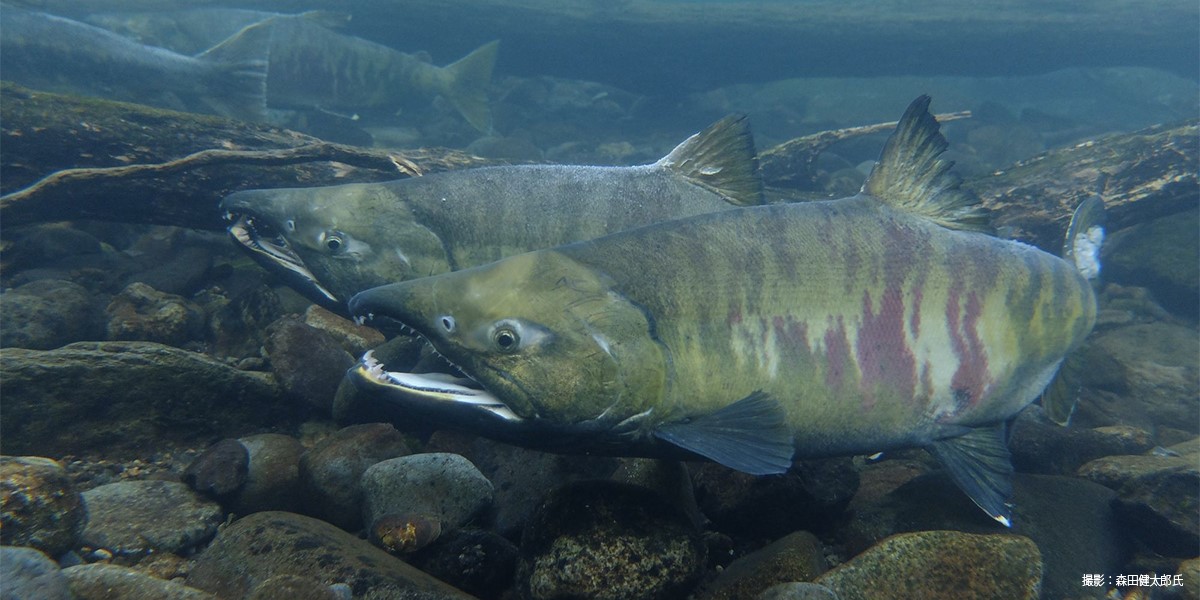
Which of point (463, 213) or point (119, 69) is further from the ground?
point (119, 69)

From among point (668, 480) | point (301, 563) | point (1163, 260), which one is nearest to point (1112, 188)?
point (1163, 260)

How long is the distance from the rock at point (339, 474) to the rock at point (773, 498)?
1816 mm

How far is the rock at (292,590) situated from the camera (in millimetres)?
1986

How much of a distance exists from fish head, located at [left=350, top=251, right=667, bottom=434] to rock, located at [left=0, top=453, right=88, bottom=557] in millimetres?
1452

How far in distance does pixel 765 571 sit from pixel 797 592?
0.90ft

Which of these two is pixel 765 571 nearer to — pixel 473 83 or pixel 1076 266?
pixel 1076 266

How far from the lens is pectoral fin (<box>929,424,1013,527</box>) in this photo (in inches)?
111

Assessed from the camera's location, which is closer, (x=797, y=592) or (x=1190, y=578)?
(x=797, y=592)

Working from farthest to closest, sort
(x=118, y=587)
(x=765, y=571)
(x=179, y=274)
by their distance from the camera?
(x=179, y=274) → (x=765, y=571) → (x=118, y=587)

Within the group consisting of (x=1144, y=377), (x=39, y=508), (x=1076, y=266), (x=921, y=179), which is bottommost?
(x=1144, y=377)

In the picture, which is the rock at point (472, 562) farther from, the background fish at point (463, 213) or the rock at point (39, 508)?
the background fish at point (463, 213)

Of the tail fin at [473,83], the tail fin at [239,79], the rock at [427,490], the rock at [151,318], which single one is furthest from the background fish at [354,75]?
the rock at [427,490]

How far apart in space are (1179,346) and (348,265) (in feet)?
32.7

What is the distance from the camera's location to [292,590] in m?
2.02
